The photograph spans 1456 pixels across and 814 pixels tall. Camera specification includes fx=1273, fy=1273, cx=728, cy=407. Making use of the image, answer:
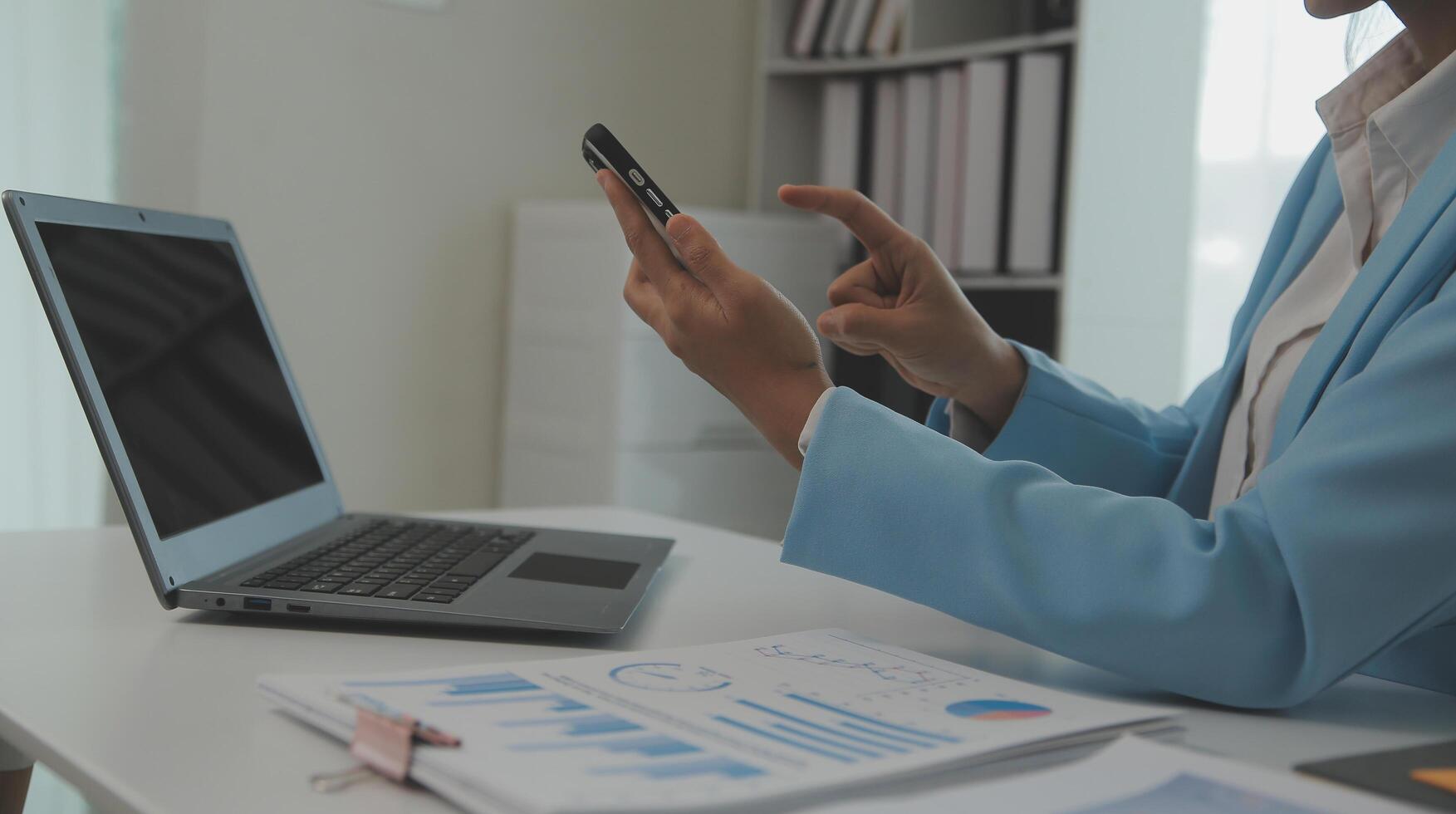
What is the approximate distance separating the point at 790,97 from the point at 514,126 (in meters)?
0.70

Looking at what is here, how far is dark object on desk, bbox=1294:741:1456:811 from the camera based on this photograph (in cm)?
48

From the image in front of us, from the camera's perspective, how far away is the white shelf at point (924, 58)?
2.36 meters

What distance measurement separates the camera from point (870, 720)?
0.54 metres

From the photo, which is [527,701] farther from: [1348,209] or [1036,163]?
[1036,163]

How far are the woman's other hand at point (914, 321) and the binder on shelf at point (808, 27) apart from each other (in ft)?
6.54

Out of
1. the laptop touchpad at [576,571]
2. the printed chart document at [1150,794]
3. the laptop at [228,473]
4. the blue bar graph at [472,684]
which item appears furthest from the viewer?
the laptop touchpad at [576,571]

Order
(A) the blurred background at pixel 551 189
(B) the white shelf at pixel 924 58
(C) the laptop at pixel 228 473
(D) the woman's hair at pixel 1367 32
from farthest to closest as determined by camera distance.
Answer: (B) the white shelf at pixel 924 58 → (A) the blurred background at pixel 551 189 → (D) the woman's hair at pixel 1367 32 → (C) the laptop at pixel 228 473

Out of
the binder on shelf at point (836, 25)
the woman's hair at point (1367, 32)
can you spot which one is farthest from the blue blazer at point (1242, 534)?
the binder on shelf at point (836, 25)

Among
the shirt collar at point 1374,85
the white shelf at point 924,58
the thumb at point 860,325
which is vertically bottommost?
the thumb at point 860,325

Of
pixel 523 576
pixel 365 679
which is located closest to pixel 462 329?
pixel 523 576

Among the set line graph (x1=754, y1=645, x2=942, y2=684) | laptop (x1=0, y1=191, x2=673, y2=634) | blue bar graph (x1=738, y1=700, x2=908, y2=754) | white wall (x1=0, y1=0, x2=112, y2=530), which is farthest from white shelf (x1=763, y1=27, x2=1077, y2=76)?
blue bar graph (x1=738, y1=700, x2=908, y2=754)

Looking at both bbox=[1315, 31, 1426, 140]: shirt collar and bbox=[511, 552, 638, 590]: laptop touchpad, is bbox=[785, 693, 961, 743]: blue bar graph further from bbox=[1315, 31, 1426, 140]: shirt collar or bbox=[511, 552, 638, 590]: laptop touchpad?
bbox=[1315, 31, 1426, 140]: shirt collar

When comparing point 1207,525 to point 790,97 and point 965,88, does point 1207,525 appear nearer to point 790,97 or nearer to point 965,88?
point 965,88

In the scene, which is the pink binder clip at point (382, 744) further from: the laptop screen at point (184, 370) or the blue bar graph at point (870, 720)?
the laptop screen at point (184, 370)
